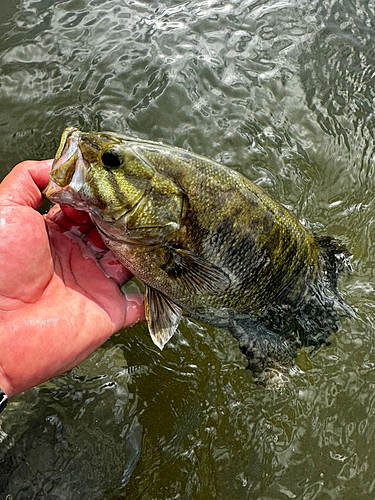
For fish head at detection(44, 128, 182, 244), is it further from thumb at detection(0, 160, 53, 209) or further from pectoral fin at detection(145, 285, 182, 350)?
pectoral fin at detection(145, 285, 182, 350)

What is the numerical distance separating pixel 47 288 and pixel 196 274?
906 mm

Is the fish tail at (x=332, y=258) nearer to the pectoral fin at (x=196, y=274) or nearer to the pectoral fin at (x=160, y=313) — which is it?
the pectoral fin at (x=196, y=274)

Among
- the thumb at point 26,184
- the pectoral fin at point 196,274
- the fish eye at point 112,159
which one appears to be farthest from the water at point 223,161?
the fish eye at point 112,159

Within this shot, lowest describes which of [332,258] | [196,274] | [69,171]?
[332,258]

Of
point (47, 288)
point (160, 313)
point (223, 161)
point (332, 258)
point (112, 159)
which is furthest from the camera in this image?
point (223, 161)

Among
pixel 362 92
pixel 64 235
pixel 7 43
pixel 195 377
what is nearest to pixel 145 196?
pixel 64 235

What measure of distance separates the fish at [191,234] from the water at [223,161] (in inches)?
37.4

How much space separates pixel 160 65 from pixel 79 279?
2.37 m

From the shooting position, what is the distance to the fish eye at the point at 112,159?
2617mm

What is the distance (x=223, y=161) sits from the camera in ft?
14.8

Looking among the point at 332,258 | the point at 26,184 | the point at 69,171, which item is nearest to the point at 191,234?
the point at 69,171

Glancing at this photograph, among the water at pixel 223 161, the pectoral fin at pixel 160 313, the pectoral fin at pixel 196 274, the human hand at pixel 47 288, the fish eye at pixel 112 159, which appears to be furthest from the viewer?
the water at pixel 223 161

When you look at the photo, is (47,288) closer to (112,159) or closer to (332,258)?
(112,159)

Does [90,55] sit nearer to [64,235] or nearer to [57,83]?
[57,83]
